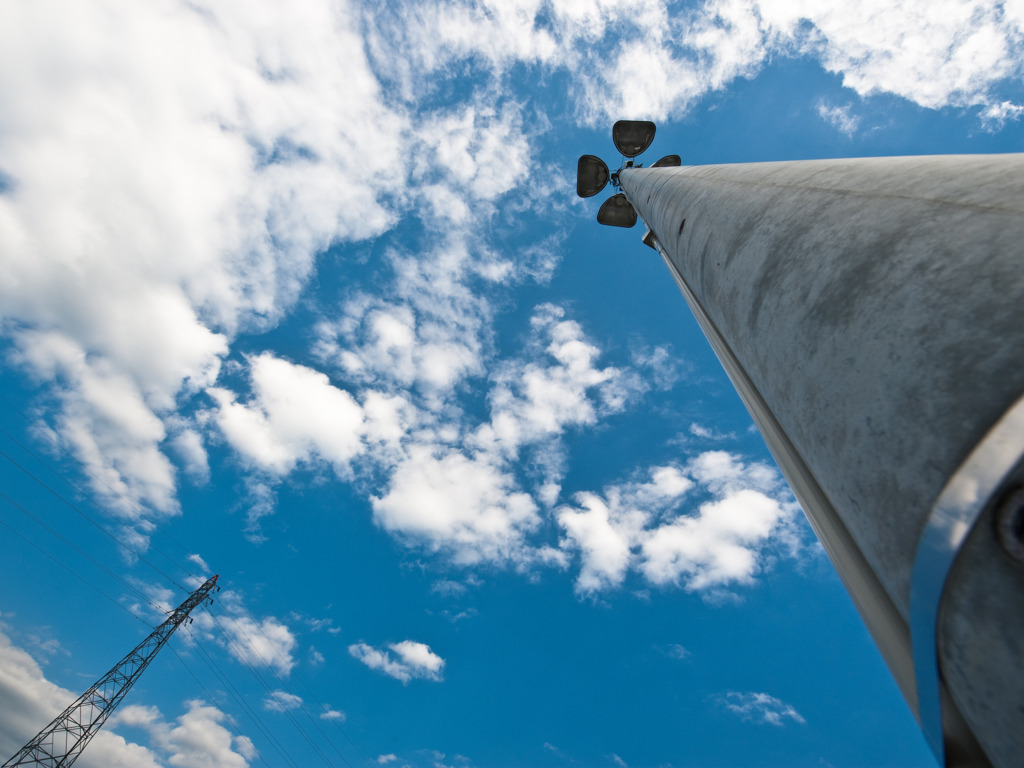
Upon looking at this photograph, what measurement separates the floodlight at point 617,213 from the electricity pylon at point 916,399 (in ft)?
39.5

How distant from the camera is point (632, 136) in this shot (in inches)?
484

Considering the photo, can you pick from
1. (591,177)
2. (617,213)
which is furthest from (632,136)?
(617,213)

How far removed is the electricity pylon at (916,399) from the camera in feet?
3.17

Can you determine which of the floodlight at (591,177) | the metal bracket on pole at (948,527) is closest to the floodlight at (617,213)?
the floodlight at (591,177)

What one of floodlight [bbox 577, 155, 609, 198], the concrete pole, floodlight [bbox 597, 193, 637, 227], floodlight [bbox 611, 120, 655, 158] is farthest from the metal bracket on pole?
floodlight [bbox 577, 155, 609, 198]

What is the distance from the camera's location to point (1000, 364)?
1.06m

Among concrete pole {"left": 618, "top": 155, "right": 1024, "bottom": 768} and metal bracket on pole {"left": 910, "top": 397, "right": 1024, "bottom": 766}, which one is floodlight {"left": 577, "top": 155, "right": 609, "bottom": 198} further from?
metal bracket on pole {"left": 910, "top": 397, "right": 1024, "bottom": 766}

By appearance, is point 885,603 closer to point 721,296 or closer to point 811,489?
point 811,489

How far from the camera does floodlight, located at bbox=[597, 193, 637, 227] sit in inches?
541

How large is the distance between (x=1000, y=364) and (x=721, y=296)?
1801 millimetres

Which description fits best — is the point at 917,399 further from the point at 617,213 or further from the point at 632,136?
the point at 617,213

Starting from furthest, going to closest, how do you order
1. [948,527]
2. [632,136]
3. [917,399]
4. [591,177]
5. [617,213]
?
1. [617,213]
2. [591,177]
3. [632,136]
4. [917,399]
5. [948,527]

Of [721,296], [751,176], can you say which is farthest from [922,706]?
[751,176]

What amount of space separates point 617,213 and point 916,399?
552 inches
